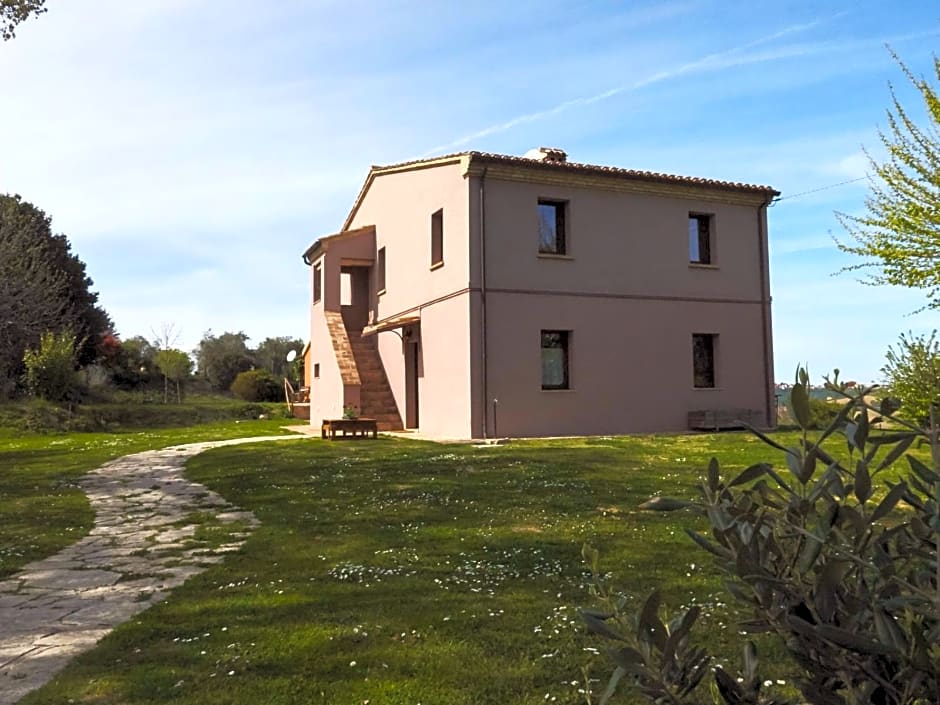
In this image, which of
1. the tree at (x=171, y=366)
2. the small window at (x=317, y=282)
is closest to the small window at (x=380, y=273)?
the small window at (x=317, y=282)

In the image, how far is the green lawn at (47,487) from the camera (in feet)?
22.3

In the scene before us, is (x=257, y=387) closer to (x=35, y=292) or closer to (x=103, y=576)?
(x=35, y=292)

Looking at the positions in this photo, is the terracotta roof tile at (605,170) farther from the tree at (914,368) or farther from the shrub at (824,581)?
the shrub at (824,581)

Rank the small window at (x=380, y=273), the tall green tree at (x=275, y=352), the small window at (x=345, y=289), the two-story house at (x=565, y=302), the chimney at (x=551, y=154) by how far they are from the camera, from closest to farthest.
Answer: the two-story house at (x=565, y=302)
the chimney at (x=551, y=154)
the small window at (x=380, y=273)
the small window at (x=345, y=289)
the tall green tree at (x=275, y=352)

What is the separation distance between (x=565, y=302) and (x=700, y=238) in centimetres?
492

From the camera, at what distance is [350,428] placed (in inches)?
676

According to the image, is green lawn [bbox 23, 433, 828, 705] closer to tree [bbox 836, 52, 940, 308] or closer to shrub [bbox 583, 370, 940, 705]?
shrub [bbox 583, 370, 940, 705]

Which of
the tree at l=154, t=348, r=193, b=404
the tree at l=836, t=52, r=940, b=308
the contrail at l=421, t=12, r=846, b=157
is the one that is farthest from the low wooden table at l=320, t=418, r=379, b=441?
the tree at l=154, t=348, r=193, b=404

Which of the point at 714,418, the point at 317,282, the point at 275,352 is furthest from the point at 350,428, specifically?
the point at 275,352

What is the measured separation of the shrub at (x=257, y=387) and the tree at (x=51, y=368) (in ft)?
37.0

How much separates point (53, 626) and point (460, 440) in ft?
38.4

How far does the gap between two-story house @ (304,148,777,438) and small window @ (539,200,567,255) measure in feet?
0.13

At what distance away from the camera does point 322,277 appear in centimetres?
2209

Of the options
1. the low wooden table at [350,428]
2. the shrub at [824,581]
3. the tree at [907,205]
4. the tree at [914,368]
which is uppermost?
the tree at [907,205]
